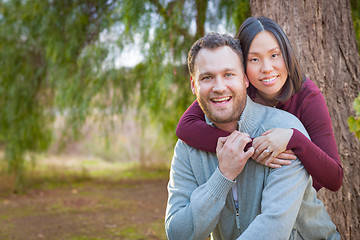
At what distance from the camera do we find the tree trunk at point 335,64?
2.65m

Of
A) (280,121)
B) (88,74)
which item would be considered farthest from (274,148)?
(88,74)

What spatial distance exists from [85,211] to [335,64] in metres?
4.54

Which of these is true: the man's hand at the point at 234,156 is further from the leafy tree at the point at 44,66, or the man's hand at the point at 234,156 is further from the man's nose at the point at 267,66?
the leafy tree at the point at 44,66

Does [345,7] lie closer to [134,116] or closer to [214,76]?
[214,76]

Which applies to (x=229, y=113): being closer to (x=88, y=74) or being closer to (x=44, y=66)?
(x=88, y=74)

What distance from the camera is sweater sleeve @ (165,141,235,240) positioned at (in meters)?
1.75

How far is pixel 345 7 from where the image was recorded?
2.81m

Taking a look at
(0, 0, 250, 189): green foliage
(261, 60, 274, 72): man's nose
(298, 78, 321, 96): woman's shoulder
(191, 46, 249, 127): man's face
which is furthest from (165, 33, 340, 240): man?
(0, 0, 250, 189): green foliage

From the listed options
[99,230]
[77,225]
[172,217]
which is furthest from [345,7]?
[77,225]

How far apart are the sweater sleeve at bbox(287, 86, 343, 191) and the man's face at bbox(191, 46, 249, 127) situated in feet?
1.07

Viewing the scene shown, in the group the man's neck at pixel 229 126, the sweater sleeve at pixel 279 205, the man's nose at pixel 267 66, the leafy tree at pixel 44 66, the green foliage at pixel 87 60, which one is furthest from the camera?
the leafy tree at pixel 44 66

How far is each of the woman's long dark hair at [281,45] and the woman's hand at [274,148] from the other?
40 cm

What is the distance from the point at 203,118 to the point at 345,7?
58.0 inches

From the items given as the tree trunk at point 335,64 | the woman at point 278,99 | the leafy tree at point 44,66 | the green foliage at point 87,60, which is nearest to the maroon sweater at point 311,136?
the woman at point 278,99
